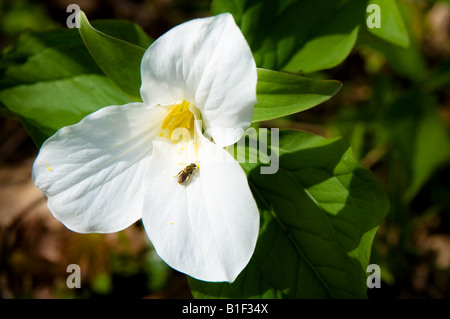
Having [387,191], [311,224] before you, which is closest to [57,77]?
[311,224]

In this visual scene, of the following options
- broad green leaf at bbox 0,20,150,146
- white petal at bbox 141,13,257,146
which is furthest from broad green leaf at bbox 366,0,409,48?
broad green leaf at bbox 0,20,150,146

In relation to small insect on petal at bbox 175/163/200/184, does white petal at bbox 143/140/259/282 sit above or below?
below

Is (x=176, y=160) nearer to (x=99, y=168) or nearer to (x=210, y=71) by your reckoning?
(x=99, y=168)

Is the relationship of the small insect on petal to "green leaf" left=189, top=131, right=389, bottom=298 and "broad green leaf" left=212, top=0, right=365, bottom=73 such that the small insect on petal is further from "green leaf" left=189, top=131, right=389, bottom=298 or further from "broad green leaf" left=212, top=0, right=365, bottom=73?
"broad green leaf" left=212, top=0, right=365, bottom=73

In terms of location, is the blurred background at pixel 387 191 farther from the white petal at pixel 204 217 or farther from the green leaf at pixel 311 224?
the white petal at pixel 204 217

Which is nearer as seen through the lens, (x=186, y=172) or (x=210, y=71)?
(x=210, y=71)
